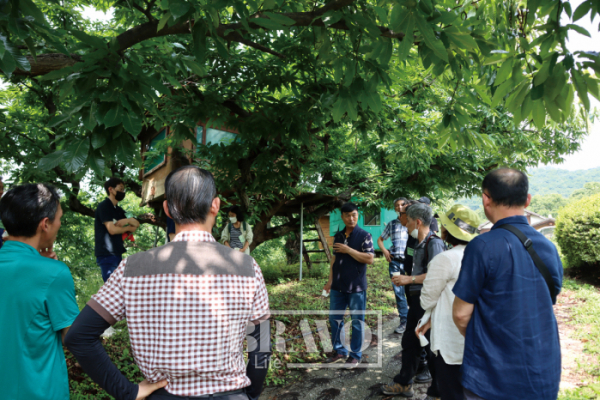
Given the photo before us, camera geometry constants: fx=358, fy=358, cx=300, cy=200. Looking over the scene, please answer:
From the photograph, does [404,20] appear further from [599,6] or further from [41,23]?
[41,23]

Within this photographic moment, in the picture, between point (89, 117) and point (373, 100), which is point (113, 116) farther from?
point (373, 100)

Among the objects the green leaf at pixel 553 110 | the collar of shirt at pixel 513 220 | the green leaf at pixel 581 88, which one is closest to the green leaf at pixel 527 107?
the green leaf at pixel 553 110

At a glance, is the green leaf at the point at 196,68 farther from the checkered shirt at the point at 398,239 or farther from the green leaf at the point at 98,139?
the checkered shirt at the point at 398,239

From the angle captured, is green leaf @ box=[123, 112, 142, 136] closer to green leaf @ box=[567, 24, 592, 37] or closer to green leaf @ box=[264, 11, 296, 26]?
green leaf @ box=[264, 11, 296, 26]

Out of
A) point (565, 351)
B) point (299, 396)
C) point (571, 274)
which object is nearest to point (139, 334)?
point (299, 396)

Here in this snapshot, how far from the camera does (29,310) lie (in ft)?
5.33

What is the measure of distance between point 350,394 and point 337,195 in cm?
845

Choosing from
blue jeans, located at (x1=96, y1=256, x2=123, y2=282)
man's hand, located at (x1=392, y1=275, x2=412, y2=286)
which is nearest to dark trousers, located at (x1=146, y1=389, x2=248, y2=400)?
man's hand, located at (x1=392, y1=275, x2=412, y2=286)

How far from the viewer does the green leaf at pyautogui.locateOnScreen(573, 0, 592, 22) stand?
1921 mm

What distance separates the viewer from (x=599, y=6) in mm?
1813

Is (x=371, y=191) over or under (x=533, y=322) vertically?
over

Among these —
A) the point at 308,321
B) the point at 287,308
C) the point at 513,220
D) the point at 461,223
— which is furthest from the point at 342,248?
the point at 287,308

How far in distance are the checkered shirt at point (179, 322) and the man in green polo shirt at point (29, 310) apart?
21.1 inches

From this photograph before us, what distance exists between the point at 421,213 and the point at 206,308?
3.07m
